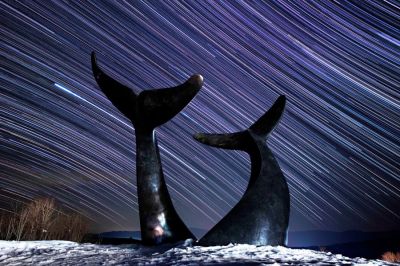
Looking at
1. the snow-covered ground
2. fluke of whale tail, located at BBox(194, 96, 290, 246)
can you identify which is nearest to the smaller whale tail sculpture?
fluke of whale tail, located at BBox(194, 96, 290, 246)

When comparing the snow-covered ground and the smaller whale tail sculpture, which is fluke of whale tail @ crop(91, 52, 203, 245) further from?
the smaller whale tail sculpture

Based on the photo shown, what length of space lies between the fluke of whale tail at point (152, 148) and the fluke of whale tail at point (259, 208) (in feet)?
3.73

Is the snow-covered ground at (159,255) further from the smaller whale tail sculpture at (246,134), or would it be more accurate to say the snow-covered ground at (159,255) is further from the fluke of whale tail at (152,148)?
the smaller whale tail sculpture at (246,134)

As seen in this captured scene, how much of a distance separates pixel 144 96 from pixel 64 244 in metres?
3.78

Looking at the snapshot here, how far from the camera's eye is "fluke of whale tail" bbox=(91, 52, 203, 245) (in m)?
7.91

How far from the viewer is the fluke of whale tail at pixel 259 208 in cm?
730

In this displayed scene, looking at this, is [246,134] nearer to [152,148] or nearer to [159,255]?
[152,148]

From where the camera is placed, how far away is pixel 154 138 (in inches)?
341

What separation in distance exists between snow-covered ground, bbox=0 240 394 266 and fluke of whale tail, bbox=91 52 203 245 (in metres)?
0.69

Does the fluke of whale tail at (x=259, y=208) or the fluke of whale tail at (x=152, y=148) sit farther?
the fluke of whale tail at (x=152, y=148)

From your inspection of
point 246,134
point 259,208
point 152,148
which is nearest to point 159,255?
point 259,208

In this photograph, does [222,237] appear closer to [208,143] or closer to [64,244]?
[208,143]

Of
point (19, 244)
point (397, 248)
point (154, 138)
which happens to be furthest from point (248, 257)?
point (397, 248)

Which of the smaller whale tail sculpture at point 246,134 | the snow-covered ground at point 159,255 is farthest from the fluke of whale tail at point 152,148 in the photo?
the smaller whale tail sculpture at point 246,134
